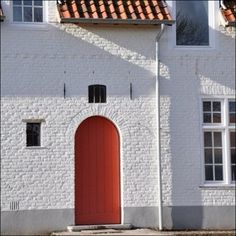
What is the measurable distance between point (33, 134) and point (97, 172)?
5.97ft

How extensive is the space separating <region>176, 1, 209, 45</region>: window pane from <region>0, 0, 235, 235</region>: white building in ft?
0.81

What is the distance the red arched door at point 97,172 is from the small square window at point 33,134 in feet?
3.06

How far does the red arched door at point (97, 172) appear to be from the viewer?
16391mm

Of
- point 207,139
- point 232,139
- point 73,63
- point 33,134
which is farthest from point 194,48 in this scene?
point 33,134

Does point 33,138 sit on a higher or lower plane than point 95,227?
higher

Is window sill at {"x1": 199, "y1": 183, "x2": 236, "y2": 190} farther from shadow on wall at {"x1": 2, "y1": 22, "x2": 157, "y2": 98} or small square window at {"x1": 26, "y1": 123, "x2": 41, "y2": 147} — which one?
small square window at {"x1": 26, "y1": 123, "x2": 41, "y2": 147}

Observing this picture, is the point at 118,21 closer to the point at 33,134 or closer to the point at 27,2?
the point at 27,2

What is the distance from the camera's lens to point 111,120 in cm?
1655

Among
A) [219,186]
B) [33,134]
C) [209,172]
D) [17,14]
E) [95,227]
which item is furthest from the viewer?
[209,172]

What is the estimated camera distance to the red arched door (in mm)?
16391

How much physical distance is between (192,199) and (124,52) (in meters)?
4.01

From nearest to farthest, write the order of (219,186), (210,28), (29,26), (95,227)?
(95,227) → (29,26) → (219,186) → (210,28)

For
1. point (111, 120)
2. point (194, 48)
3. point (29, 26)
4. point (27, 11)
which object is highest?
point (27, 11)

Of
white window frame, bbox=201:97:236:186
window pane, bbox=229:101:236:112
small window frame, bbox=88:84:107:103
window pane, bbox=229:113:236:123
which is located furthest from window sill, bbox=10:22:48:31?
window pane, bbox=229:113:236:123
